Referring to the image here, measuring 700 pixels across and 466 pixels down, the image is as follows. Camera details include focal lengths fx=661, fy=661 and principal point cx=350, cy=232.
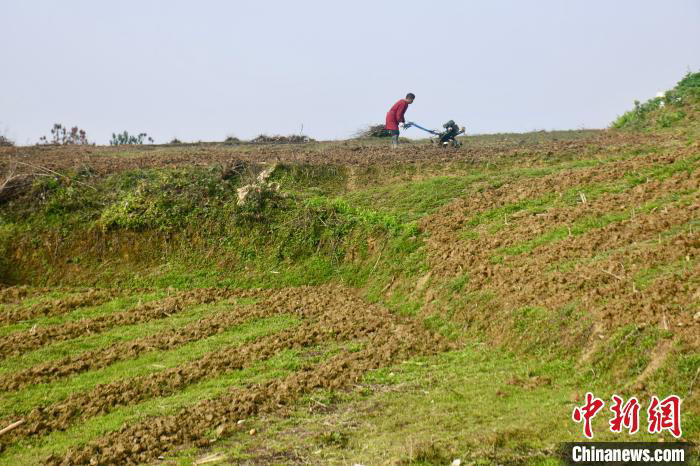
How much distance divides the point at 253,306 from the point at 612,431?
31.4 ft

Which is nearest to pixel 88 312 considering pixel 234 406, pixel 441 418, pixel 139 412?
pixel 139 412

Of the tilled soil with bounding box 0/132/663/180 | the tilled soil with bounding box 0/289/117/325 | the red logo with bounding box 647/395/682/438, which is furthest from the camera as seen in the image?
the tilled soil with bounding box 0/132/663/180

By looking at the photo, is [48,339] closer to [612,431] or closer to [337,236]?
[337,236]

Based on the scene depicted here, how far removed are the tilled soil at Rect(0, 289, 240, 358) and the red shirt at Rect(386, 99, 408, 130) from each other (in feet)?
33.7

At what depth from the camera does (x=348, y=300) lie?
14.8 meters

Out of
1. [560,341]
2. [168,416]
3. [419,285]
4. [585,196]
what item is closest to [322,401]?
[168,416]

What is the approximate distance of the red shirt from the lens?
23.2 meters

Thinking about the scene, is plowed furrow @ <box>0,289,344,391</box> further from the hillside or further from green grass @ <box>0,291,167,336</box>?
green grass @ <box>0,291,167,336</box>

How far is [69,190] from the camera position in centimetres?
2042

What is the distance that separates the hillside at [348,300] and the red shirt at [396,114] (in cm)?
110

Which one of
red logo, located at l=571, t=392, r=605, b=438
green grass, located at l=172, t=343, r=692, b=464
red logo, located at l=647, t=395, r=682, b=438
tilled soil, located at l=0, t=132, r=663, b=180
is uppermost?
tilled soil, located at l=0, t=132, r=663, b=180

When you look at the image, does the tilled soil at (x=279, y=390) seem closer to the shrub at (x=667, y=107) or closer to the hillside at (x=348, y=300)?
the hillside at (x=348, y=300)

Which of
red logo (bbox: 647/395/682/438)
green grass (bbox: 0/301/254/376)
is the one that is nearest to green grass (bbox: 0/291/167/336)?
green grass (bbox: 0/301/254/376)

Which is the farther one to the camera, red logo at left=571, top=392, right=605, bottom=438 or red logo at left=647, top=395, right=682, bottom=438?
red logo at left=571, top=392, right=605, bottom=438
